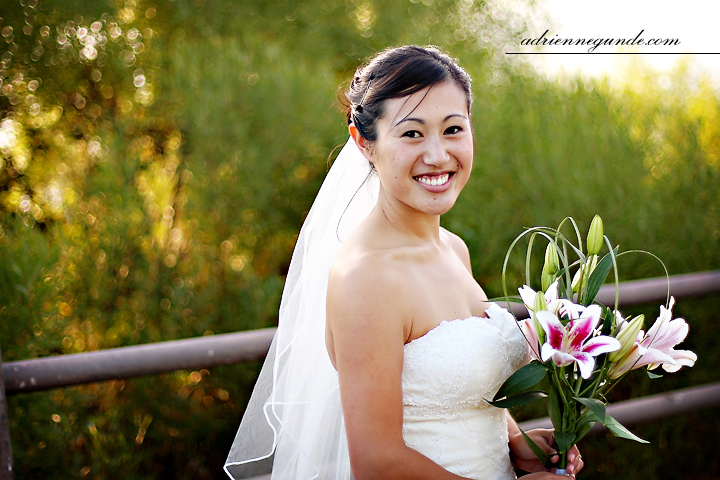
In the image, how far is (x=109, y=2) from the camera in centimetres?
325

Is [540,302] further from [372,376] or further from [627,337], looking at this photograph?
[372,376]

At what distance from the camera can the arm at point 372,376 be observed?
1432mm

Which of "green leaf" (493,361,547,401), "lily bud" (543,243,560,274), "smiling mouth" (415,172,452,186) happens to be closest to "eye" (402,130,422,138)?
"smiling mouth" (415,172,452,186)

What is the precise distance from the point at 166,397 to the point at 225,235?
0.81 meters

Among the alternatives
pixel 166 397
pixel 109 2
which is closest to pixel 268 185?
pixel 166 397

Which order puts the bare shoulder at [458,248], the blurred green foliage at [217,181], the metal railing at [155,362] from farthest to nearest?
1. the blurred green foliage at [217,181]
2. the bare shoulder at [458,248]
3. the metal railing at [155,362]

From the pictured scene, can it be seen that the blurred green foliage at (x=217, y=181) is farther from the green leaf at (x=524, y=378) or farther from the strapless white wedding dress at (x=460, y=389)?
the green leaf at (x=524, y=378)

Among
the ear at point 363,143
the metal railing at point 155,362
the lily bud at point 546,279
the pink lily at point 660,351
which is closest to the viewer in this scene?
the pink lily at point 660,351

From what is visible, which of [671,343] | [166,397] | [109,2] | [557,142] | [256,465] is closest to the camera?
[671,343]

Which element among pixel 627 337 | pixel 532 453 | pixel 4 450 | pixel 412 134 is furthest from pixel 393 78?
pixel 4 450

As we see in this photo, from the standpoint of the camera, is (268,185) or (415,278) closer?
(415,278)

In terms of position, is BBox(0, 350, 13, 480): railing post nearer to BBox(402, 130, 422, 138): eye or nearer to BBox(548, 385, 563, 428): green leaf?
BBox(402, 130, 422, 138): eye

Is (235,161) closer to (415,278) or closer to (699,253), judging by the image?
(415,278)

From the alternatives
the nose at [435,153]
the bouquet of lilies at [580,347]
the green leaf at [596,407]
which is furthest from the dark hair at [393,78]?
the green leaf at [596,407]
